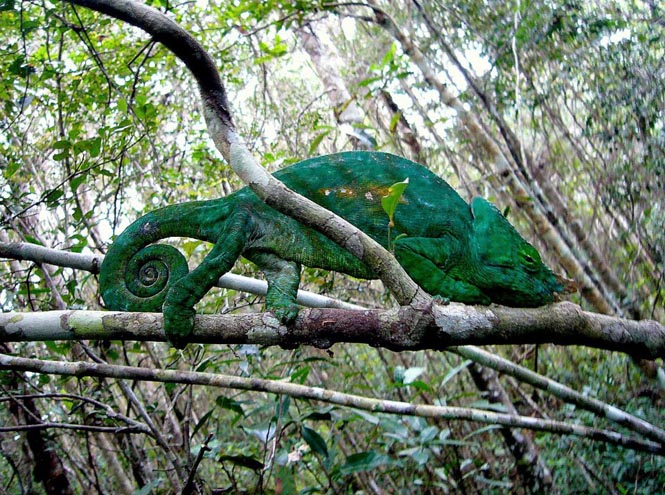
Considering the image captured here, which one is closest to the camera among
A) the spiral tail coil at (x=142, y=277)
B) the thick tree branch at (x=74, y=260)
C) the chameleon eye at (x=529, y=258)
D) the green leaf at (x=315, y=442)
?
the spiral tail coil at (x=142, y=277)

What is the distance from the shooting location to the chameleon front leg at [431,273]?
1.87 m

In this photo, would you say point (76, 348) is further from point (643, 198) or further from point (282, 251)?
point (643, 198)

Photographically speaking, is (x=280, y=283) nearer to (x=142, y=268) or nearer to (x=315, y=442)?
(x=142, y=268)

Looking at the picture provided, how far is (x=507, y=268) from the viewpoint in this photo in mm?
1926

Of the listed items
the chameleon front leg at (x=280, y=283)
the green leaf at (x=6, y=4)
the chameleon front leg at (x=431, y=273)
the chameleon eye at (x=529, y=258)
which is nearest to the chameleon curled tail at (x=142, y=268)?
the chameleon front leg at (x=280, y=283)

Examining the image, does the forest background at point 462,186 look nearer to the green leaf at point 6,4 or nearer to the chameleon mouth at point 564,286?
the green leaf at point 6,4

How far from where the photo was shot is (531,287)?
1877mm

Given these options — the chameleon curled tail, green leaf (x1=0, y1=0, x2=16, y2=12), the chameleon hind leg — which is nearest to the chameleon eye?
the chameleon hind leg

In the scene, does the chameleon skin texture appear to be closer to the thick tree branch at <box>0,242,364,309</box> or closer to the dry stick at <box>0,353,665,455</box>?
the thick tree branch at <box>0,242,364,309</box>

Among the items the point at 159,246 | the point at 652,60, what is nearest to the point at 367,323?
the point at 159,246

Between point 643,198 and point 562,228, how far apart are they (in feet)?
1.95

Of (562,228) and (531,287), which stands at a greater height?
(562,228)

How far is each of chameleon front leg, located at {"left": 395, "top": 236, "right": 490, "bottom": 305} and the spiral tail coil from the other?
30.1 inches

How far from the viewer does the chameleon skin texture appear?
1.86 meters
